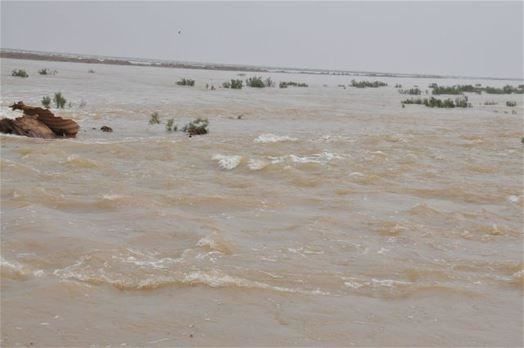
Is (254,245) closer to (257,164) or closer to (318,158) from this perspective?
(257,164)

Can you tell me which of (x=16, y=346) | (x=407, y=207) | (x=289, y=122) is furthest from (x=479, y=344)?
(x=289, y=122)

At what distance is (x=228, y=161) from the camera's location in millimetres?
10477

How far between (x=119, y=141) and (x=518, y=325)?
393 inches

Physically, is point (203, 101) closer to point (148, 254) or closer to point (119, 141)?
point (119, 141)

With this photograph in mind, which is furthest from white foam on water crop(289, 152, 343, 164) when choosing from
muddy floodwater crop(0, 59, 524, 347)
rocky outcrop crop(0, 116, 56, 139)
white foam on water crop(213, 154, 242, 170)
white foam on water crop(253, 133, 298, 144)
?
rocky outcrop crop(0, 116, 56, 139)

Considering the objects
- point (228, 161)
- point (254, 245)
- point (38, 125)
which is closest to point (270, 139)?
point (228, 161)

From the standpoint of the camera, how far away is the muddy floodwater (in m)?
4.03

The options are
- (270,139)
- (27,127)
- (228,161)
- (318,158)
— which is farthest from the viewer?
(270,139)

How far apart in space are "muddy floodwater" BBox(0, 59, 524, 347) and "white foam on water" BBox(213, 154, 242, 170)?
47 millimetres

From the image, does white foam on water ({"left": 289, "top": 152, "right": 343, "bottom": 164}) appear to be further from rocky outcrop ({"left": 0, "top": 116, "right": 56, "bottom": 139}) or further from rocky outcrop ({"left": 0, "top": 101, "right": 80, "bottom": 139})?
rocky outcrop ({"left": 0, "top": 116, "right": 56, "bottom": 139})

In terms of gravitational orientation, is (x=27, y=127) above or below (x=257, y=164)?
above

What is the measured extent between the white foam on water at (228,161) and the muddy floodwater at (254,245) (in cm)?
5

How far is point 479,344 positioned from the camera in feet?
12.9

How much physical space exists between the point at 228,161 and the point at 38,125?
5245 millimetres
